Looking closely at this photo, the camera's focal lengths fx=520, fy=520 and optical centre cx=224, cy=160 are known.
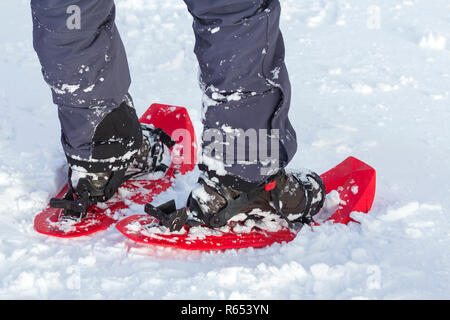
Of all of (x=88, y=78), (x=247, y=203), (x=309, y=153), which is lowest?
(x=309, y=153)

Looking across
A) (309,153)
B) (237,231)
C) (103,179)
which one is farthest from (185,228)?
(309,153)

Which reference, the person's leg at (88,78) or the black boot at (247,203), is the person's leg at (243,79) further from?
the person's leg at (88,78)

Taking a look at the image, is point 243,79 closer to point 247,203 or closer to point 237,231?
point 247,203

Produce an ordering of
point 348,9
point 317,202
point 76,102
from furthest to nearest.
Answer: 1. point 348,9
2. point 317,202
3. point 76,102

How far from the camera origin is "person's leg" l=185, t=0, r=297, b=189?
1.50 meters

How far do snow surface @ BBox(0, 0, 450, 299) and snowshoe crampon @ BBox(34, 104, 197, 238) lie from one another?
49 millimetres

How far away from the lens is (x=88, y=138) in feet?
6.09

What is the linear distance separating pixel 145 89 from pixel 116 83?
108 cm

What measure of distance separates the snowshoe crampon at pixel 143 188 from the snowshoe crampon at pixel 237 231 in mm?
136

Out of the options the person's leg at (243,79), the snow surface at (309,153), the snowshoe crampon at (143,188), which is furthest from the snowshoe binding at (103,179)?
the person's leg at (243,79)

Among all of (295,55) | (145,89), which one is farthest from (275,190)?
(295,55)

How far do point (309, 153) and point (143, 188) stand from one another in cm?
80

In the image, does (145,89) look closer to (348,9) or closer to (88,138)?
(88,138)

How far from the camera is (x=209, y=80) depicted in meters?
1.63
